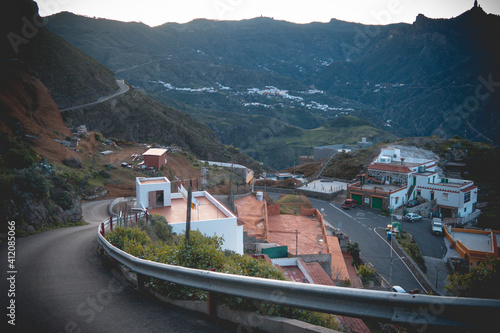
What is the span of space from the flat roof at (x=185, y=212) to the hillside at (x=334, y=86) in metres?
67.3

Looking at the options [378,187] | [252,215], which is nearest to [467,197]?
[378,187]

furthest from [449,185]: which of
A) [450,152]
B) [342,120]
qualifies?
[342,120]

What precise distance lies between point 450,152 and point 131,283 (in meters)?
43.3

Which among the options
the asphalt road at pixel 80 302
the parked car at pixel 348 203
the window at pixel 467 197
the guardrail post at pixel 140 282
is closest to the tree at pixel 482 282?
the asphalt road at pixel 80 302

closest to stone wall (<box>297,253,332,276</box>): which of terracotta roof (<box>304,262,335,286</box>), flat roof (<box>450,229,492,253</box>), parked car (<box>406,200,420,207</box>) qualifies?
terracotta roof (<box>304,262,335,286</box>)

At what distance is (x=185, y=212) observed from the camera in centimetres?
1348

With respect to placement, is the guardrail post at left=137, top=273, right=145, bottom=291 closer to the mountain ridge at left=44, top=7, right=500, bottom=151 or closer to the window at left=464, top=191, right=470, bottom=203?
the window at left=464, top=191, right=470, bottom=203

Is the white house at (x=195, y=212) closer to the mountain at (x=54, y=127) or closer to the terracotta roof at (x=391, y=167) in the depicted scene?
the mountain at (x=54, y=127)

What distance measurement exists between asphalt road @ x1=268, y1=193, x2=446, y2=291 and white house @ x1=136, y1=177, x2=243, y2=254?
353 inches

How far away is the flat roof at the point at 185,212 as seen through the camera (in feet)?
41.4

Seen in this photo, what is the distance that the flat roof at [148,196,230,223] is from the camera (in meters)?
12.6

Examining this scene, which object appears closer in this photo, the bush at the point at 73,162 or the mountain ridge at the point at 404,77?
the bush at the point at 73,162

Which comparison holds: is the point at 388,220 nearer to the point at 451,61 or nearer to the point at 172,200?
the point at 172,200

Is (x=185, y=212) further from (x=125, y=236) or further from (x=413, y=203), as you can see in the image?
(x=413, y=203)
